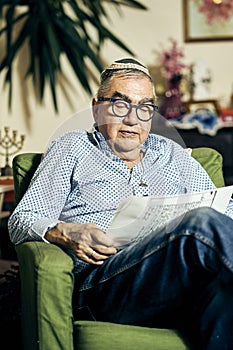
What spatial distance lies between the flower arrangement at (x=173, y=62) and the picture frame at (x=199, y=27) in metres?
0.15

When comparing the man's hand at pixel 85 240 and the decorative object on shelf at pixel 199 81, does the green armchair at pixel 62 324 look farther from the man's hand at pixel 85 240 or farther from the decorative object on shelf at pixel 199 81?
the decorative object on shelf at pixel 199 81

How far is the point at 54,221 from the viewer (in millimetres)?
1951

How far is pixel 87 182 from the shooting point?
6.88 feet

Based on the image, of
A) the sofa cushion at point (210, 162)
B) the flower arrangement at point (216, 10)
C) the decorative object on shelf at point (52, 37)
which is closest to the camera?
the sofa cushion at point (210, 162)

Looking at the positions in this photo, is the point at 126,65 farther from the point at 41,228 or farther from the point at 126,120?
the point at 41,228

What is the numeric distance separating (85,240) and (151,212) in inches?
7.2

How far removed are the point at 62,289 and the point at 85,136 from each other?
1.98 feet

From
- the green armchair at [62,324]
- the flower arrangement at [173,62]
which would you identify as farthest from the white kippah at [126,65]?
the flower arrangement at [173,62]

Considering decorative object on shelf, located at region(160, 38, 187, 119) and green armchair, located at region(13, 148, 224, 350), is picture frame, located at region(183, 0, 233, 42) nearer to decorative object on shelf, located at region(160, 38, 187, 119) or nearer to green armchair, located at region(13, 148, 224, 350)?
decorative object on shelf, located at region(160, 38, 187, 119)

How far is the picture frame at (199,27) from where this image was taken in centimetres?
498

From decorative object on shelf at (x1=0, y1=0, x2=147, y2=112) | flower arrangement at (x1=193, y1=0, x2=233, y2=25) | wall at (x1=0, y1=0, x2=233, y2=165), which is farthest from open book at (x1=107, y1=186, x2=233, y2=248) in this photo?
flower arrangement at (x1=193, y1=0, x2=233, y2=25)

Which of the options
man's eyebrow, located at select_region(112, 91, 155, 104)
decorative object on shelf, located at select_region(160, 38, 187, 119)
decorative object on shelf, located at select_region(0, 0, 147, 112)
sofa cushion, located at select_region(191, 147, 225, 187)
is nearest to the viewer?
man's eyebrow, located at select_region(112, 91, 155, 104)

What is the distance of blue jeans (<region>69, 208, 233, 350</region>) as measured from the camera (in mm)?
1731

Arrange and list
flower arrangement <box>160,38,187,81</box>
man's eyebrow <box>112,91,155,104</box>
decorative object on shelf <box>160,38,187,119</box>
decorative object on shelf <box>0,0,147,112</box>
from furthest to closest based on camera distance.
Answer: flower arrangement <box>160,38,187,81</box>, decorative object on shelf <box>160,38,187,119</box>, decorative object on shelf <box>0,0,147,112</box>, man's eyebrow <box>112,91,155,104</box>
